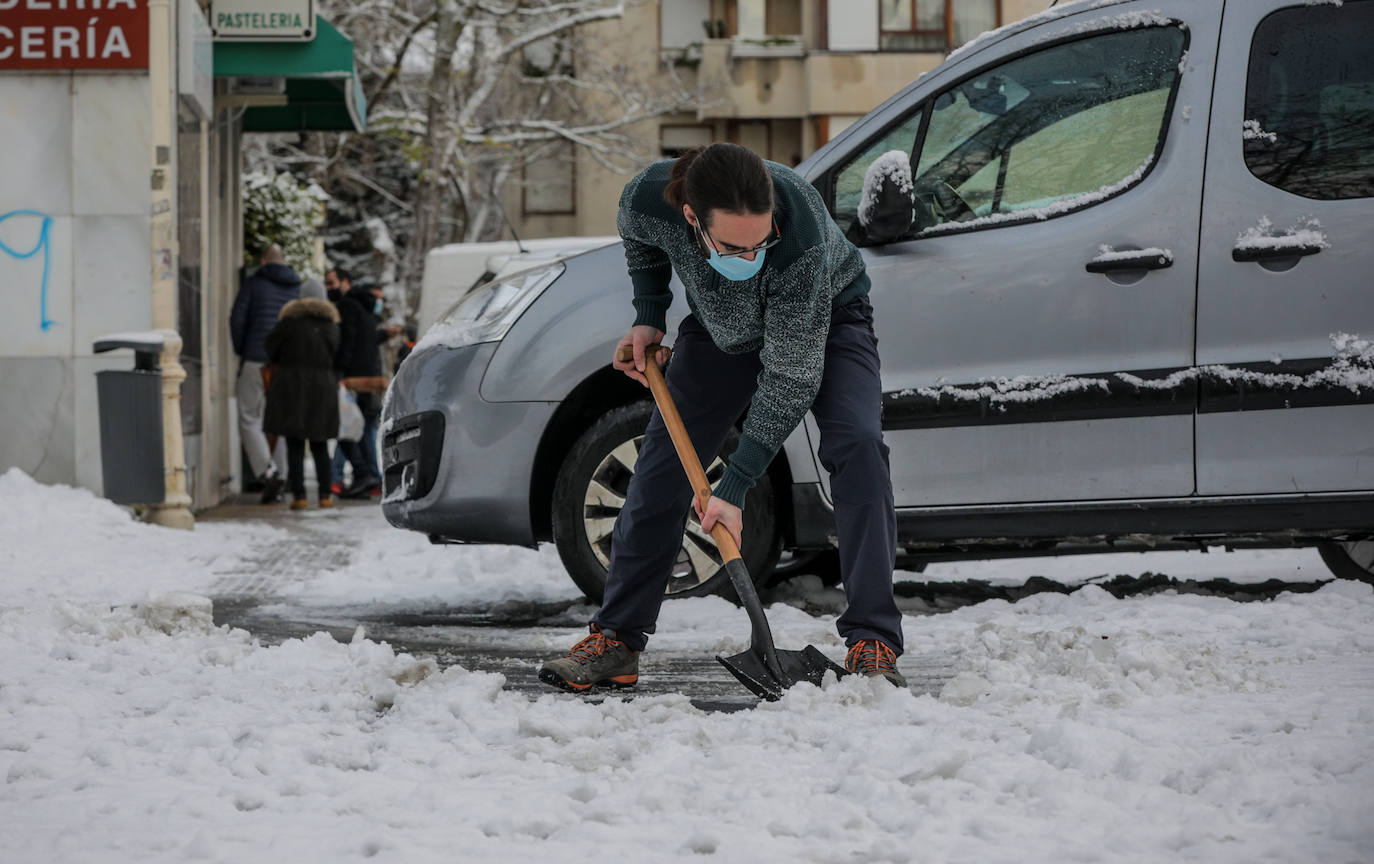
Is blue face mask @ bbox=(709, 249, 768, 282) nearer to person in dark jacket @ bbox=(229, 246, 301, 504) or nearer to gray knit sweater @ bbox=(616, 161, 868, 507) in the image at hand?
gray knit sweater @ bbox=(616, 161, 868, 507)

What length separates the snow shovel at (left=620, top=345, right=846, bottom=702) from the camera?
4.05 m

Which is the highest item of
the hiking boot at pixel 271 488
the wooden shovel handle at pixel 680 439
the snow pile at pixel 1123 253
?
the snow pile at pixel 1123 253

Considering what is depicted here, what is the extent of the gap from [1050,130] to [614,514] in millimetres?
1918

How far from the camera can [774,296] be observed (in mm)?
3912

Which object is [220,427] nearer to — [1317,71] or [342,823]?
[1317,71]

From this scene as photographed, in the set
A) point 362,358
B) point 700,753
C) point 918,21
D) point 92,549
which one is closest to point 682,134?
point 918,21

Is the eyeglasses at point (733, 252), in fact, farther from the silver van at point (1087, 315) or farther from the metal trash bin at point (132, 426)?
the metal trash bin at point (132, 426)

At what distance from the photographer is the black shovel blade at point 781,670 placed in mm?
4039

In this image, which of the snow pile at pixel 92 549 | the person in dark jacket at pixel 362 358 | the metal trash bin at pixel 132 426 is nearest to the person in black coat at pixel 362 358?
the person in dark jacket at pixel 362 358

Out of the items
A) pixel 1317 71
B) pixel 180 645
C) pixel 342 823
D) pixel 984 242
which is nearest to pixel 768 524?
pixel 984 242

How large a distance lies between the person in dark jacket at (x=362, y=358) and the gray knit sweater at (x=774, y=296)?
1001cm

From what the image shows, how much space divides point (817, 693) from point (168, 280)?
6.86 meters

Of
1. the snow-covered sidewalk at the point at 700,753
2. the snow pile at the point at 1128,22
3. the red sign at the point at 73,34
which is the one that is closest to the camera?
the snow-covered sidewalk at the point at 700,753

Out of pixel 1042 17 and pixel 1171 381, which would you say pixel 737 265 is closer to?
pixel 1171 381
